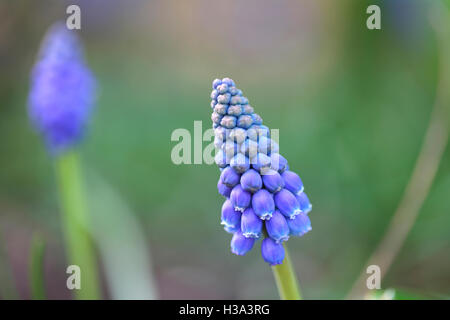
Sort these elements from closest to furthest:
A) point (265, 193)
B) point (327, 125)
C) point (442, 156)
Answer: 1. point (265, 193)
2. point (442, 156)
3. point (327, 125)

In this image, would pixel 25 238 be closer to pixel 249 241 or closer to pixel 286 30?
pixel 249 241

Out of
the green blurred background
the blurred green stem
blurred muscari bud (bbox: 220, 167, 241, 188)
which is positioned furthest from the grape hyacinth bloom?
blurred muscari bud (bbox: 220, 167, 241, 188)

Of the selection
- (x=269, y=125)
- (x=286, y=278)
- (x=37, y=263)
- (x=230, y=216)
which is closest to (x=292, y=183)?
(x=230, y=216)

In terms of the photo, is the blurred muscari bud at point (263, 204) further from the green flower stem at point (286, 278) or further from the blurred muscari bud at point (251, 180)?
the green flower stem at point (286, 278)

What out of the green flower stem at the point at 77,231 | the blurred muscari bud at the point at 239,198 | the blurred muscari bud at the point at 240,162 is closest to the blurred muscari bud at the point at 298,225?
the blurred muscari bud at the point at 239,198

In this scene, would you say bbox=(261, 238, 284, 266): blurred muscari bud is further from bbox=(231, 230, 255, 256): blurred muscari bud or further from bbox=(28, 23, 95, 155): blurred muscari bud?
bbox=(28, 23, 95, 155): blurred muscari bud

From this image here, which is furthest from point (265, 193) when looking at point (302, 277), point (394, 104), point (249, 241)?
point (394, 104)

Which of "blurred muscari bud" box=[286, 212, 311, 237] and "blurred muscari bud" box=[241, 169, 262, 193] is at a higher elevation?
"blurred muscari bud" box=[241, 169, 262, 193]
